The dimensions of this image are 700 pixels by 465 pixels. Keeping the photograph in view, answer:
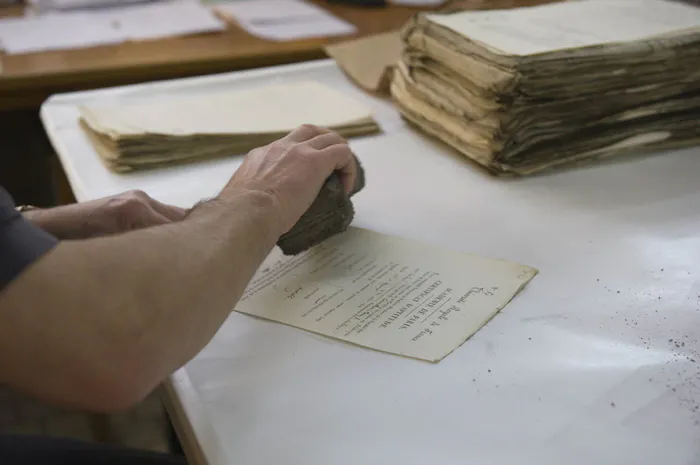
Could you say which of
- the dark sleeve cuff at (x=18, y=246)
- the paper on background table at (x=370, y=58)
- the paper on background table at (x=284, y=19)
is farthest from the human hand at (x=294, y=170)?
the paper on background table at (x=284, y=19)

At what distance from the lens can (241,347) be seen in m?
0.67

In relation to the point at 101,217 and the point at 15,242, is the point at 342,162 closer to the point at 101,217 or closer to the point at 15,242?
the point at 101,217

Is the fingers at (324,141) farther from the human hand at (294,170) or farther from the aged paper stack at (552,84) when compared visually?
the aged paper stack at (552,84)

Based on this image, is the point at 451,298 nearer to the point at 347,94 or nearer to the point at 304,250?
the point at 304,250

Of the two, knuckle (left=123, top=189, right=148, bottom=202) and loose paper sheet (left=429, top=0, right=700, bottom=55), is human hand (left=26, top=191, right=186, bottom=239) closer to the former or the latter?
knuckle (left=123, top=189, right=148, bottom=202)

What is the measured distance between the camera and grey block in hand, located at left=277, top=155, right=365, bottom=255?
80cm

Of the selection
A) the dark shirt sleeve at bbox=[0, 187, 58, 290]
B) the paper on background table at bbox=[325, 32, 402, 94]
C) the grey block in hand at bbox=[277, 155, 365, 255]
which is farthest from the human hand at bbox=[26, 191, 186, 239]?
the paper on background table at bbox=[325, 32, 402, 94]

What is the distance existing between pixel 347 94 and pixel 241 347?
730mm

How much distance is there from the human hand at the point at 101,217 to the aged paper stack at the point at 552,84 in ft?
1.50

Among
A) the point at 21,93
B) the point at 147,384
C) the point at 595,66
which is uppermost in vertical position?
the point at 595,66

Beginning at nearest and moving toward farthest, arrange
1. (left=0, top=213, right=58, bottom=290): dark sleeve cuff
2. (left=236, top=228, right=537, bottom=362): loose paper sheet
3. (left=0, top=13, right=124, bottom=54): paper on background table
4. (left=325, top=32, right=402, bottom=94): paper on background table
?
(left=0, top=213, right=58, bottom=290): dark sleeve cuff
(left=236, top=228, right=537, bottom=362): loose paper sheet
(left=325, top=32, right=402, bottom=94): paper on background table
(left=0, top=13, right=124, bottom=54): paper on background table

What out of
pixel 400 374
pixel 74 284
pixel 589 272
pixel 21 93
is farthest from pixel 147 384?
pixel 21 93

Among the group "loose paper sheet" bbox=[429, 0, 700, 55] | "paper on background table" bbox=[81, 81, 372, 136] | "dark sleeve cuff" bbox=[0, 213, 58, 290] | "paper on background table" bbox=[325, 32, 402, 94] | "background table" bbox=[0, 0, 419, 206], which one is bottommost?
"background table" bbox=[0, 0, 419, 206]

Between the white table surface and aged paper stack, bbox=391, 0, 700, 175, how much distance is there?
89 mm
